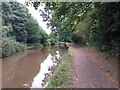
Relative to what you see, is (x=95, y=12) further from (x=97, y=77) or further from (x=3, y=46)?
(x=3, y=46)

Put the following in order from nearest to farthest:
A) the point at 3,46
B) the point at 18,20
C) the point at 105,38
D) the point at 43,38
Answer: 1. the point at 105,38
2. the point at 3,46
3. the point at 18,20
4. the point at 43,38

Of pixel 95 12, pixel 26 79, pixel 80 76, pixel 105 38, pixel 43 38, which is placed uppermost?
pixel 95 12

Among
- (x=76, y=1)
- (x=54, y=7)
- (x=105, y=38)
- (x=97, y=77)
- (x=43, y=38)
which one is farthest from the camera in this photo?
(x=43, y=38)

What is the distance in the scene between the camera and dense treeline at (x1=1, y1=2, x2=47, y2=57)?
32.2m

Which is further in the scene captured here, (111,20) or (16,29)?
(16,29)

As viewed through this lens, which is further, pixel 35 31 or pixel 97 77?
pixel 35 31

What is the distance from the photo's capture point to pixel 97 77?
10.4 metres

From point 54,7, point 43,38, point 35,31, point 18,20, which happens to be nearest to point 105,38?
point 54,7

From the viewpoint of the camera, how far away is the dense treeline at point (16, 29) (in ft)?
106

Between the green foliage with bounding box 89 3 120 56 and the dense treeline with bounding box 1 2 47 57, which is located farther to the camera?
the dense treeline with bounding box 1 2 47 57

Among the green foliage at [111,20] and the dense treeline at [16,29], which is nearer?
the green foliage at [111,20]

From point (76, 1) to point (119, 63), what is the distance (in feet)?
13.5

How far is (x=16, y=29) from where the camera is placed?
40.5m

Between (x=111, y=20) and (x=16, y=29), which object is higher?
(x=111, y=20)
